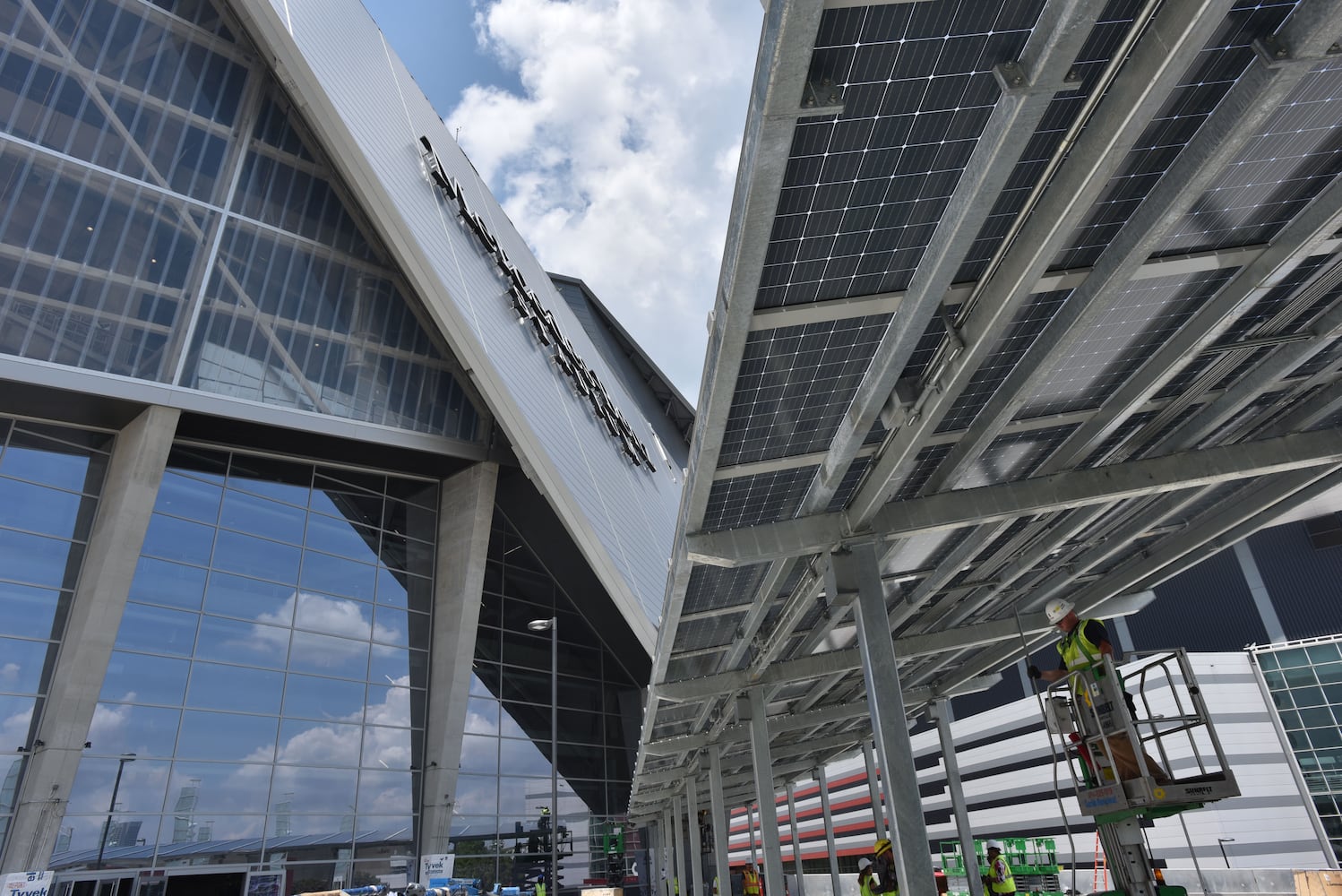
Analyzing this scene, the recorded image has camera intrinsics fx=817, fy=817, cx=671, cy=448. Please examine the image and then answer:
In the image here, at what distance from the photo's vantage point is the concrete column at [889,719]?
859cm

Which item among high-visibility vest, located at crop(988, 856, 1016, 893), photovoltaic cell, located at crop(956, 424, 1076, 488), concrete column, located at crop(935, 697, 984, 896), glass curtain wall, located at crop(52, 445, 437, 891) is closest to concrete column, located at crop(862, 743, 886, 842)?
concrete column, located at crop(935, 697, 984, 896)

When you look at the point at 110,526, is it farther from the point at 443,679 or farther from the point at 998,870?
the point at 998,870

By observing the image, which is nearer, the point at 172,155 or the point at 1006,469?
the point at 1006,469

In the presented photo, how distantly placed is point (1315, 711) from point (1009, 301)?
4241cm

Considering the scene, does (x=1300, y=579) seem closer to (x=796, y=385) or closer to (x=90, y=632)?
(x=796, y=385)

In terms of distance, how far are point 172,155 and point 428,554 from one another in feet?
53.7

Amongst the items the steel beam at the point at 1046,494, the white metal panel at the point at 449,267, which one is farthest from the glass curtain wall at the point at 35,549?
the steel beam at the point at 1046,494

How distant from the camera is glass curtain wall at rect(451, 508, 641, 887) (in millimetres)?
30453

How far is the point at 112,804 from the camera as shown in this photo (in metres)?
22.1

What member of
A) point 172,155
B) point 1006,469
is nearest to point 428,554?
point 172,155

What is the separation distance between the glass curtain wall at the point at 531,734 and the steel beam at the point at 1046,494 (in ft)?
79.4

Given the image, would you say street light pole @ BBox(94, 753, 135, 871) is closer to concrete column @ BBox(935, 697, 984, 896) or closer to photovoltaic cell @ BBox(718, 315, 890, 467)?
concrete column @ BBox(935, 697, 984, 896)

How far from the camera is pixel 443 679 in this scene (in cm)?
2992

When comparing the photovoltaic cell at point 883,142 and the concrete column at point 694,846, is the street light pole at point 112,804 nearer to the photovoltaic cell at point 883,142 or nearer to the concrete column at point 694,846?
the concrete column at point 694,846
